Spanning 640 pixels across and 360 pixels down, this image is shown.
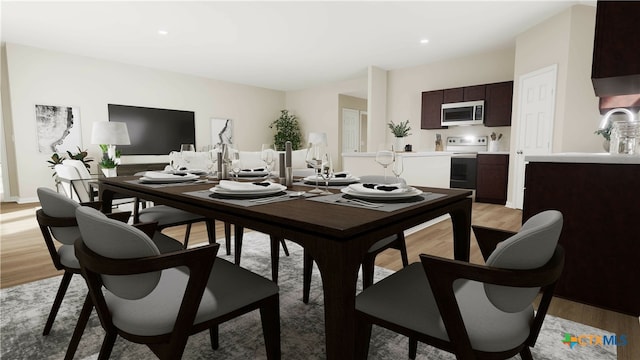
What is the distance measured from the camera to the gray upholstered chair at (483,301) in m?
0.76

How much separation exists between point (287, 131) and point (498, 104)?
509 cm

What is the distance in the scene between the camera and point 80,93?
581 centimetres

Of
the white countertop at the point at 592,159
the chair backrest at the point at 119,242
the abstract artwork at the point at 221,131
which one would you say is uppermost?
the abstract artwork at the point at 221,131

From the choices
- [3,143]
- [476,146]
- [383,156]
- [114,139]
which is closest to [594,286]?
[383,156]

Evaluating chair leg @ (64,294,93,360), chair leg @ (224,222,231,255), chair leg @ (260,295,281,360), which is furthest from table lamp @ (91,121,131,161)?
chair leg @ (260,295,281,360)

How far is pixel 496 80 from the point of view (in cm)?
568

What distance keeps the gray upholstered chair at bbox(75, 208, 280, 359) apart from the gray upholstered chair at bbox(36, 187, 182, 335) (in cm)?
51

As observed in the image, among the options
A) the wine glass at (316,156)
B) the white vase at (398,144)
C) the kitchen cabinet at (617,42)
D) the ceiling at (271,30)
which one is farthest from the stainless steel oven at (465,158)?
the wine glass at (316,156)

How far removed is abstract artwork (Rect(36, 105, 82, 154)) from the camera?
550cm

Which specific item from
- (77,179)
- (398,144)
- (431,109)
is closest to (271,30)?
(398,144)

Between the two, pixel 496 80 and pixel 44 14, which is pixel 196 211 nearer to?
pixel 44 14

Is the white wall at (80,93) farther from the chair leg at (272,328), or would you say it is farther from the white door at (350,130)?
the chair leg at (272,328)

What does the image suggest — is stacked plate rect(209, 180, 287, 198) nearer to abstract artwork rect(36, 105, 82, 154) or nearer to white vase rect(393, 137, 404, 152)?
white vase rect(393, 137, 404, 152)

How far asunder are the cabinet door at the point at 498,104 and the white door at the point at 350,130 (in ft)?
12.3
